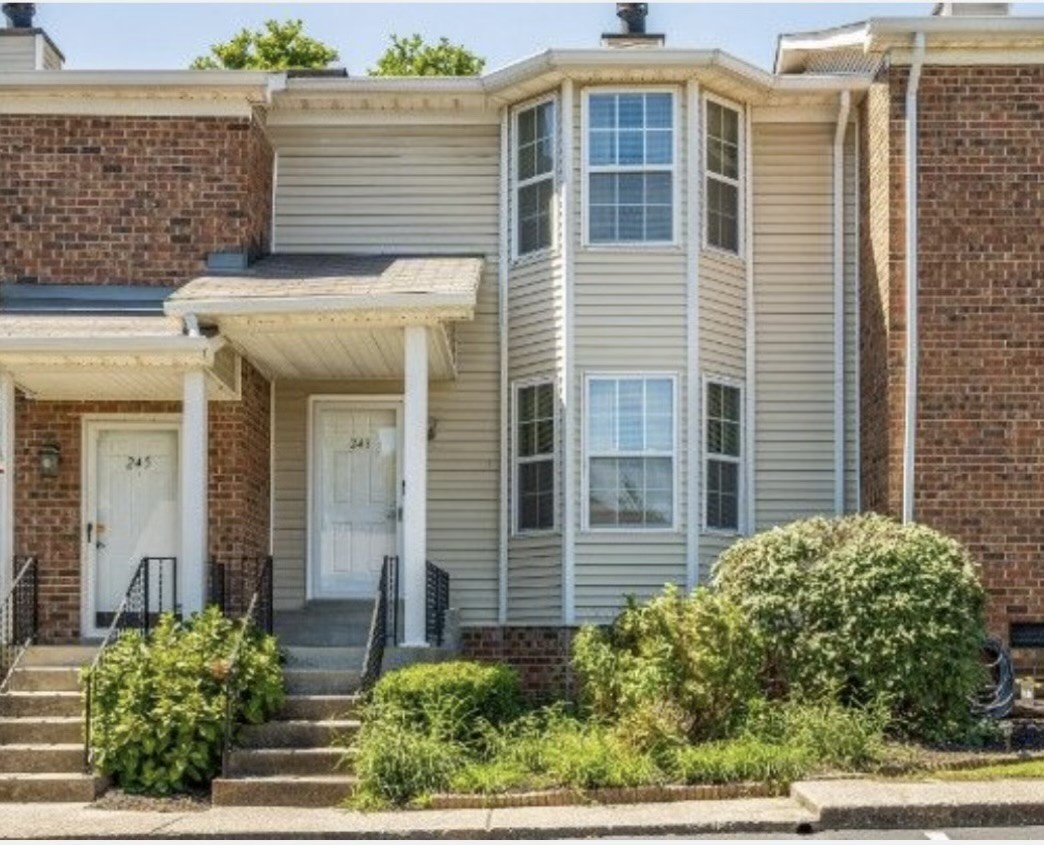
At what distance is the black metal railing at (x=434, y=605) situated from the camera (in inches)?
620

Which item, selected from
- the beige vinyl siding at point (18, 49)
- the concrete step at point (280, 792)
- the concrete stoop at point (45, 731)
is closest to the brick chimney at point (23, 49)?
the beige vinyl siding at point (18, 49)

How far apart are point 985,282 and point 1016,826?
6298mm

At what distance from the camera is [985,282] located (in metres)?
16.4

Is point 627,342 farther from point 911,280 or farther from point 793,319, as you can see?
point 911,280

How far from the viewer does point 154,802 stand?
1332 centimetres

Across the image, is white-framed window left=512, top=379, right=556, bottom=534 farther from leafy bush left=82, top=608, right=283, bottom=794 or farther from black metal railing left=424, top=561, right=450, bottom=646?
leafy bush left=82, top=608, right=283, bottom=794

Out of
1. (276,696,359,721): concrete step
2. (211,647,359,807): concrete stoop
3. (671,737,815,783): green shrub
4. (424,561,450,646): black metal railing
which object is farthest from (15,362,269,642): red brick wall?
(671,737,815,783): green shrub

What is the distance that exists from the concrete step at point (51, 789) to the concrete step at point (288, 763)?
3.26 feet

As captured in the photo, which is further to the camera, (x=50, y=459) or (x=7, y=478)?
(x=50, y=459)

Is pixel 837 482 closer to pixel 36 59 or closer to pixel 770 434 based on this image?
pixel 770 434

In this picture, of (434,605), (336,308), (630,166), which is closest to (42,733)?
(434,605)

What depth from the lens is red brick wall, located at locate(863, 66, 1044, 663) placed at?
641 inches

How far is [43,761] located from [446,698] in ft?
9.87

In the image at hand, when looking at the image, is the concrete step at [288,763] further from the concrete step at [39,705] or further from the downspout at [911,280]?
the downspout at [911,280]
